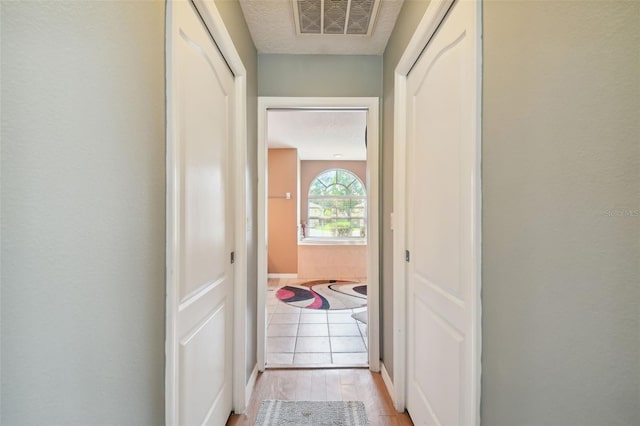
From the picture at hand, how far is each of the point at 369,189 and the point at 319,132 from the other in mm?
2431

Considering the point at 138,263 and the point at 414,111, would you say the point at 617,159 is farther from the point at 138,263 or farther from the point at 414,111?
the point at 414,111

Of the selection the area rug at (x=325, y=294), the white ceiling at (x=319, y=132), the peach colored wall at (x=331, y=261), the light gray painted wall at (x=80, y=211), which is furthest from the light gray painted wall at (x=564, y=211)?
the peach colored wall at (x=331, y=261)

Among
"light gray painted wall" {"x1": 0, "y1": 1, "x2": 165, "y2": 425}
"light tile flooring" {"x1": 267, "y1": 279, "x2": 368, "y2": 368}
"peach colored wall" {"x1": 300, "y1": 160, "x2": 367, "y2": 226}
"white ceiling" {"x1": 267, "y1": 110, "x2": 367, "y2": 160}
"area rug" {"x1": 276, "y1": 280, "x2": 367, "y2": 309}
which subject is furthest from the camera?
"peach colored wall" {"x1": 300, "y1": 160, "x2": 367, "y2": 226}

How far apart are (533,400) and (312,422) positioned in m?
1.37

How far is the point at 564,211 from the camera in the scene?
682 millimetres

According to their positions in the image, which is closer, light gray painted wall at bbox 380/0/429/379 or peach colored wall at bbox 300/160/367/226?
light gray painted wall at bbox 380/0/429/379

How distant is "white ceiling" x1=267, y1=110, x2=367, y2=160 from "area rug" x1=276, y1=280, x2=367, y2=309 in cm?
237

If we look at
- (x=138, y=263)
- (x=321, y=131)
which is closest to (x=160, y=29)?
(x=138, y=263)

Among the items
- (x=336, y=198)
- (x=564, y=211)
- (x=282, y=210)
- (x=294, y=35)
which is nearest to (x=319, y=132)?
(x=282, y=210)

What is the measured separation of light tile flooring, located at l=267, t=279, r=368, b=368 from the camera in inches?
99.7

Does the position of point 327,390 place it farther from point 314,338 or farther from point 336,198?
point 336,198

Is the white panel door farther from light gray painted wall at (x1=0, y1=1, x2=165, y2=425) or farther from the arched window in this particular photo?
the arched window

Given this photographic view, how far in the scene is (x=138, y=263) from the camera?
842 millimetres

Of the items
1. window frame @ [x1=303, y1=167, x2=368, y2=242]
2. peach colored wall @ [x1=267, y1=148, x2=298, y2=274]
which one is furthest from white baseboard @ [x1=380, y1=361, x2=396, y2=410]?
window frame @ [x1=303, y1=167, x2=368, y2=242]
